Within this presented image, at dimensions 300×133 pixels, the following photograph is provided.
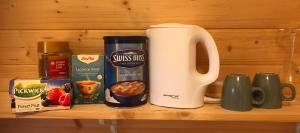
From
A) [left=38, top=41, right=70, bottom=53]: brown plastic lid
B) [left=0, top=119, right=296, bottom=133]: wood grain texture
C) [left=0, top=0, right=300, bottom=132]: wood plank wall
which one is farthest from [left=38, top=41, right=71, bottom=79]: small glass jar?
[left=0, top=119, right=296, bottom=133]: wood grain texture

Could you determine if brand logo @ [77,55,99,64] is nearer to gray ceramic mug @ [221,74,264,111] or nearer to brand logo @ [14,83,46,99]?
brand logo @ [14,83,46,99]

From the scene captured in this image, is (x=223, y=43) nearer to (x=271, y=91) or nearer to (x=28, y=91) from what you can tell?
(x=271, y=91)

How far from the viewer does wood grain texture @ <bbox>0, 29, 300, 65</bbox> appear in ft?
2.80

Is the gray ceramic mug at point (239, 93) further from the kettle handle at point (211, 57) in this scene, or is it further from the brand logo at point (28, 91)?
the brand logo at point (28, 91)

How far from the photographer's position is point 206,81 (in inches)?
28.9

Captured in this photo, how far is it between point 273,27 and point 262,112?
0.29 metres

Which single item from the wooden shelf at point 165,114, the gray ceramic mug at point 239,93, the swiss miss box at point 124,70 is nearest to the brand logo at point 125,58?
the swiss miss box at point 124,70

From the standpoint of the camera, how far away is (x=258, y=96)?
0.73 metres

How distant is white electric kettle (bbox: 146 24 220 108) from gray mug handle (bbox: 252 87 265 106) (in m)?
0.11

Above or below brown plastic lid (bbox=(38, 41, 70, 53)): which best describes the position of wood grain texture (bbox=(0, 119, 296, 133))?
below

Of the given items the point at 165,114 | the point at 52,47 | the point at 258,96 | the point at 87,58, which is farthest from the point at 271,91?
the point at 52,47

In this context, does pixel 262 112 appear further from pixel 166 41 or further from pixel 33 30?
pixel 33 30

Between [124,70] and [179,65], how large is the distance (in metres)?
0.14

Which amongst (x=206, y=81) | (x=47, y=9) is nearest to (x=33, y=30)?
(x=47, y=9)
